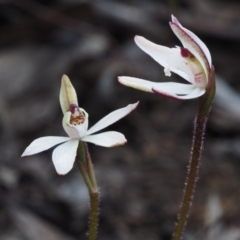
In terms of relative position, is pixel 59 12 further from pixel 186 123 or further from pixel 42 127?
pixel 186 123

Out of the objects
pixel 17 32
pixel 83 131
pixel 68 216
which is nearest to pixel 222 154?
pixel 68 216

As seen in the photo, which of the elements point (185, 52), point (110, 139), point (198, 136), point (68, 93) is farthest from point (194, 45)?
point (68, 93)

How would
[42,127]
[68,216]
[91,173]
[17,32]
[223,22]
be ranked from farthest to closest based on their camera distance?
[223,22], [17,32], [42,127], [68,216], [91,173]

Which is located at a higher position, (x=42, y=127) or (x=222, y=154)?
(x=222, y=154)

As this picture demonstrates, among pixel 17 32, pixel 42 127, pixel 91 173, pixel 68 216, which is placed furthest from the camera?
pixel 17 32

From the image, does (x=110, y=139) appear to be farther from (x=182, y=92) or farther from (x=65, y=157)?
(x=182, y=92)

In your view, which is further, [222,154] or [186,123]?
[186,123]

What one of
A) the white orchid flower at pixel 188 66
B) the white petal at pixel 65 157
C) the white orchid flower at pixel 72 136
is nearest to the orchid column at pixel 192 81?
the white orchid flower at pixel 188 66
